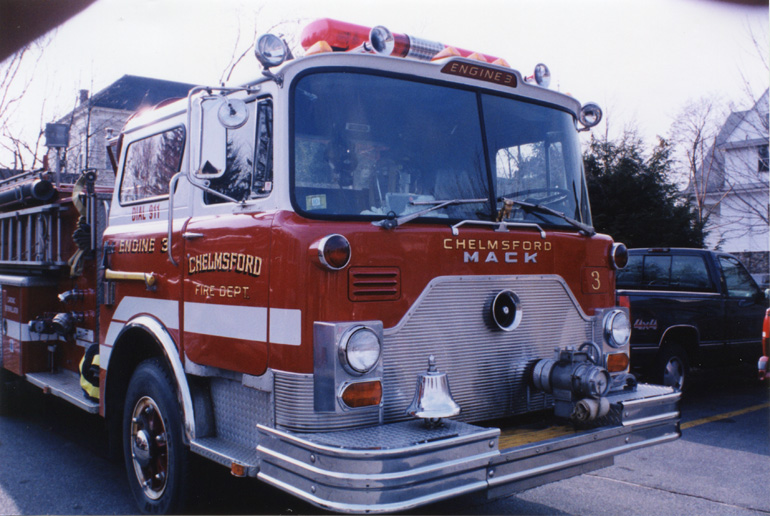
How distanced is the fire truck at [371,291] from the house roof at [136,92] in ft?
57.4

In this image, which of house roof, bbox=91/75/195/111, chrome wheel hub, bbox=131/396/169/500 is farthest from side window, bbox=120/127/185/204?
house roof, bbox=91/75/195/111

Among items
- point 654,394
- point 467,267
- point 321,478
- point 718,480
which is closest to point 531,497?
point 654,394

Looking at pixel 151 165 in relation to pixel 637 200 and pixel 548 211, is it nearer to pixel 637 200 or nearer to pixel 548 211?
pixel 548 211

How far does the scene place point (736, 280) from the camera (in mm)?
9023

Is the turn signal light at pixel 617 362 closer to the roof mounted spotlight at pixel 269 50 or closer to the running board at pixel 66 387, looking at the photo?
the roof mounted spotlight at pixel 269 50

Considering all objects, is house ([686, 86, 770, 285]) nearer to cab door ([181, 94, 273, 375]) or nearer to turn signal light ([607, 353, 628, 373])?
turn signal light ([607, 353, 628, 373])

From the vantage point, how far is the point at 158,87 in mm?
33469

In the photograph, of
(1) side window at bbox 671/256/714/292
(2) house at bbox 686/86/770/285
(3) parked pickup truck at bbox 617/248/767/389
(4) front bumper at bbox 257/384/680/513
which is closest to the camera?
(4) front bumper at bbox 257/384/680/513

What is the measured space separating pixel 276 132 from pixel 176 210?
3.97 ft

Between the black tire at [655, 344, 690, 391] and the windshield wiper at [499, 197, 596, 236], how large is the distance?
4278mm

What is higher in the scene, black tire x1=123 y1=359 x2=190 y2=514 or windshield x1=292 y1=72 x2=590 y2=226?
windshield x1=292 y1=72 x2=590 y2=226

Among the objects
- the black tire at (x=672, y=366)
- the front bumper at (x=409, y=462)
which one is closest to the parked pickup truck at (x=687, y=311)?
the black tire at (x=672, y=366)

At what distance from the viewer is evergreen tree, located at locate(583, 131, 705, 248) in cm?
1315

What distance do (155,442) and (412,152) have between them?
7.56 ft
